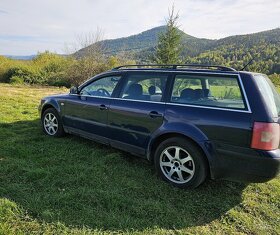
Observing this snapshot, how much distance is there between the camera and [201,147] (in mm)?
3705

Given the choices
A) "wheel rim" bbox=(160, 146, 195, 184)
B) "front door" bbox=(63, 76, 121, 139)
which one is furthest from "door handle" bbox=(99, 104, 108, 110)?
"wheel rim" bbox=(160, 146, 195, 184)

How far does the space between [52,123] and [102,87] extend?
1.65 meters

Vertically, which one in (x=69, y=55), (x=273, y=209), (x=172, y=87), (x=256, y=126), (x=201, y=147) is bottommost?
(x=273, y=209)

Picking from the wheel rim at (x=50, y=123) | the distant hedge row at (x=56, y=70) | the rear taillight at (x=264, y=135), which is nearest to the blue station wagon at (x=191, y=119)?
the rear taillight at (x=264, y=135)

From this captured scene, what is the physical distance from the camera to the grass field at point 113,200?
10.3ft

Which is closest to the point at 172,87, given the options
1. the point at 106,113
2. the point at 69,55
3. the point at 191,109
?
the point at 191,109

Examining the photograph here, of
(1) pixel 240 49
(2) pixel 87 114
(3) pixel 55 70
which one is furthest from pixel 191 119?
(1) pixel 240 49

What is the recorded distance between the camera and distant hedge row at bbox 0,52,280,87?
2298 cm

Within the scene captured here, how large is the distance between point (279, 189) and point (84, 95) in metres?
3.75

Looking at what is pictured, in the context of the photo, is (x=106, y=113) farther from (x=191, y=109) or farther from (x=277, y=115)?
(x=277, y=115)

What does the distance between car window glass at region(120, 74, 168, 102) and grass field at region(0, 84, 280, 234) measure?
116cm

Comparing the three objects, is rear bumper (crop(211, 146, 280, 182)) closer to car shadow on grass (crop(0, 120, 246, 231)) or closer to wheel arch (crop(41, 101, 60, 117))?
car shadow on grass (crop(0, 120, 246, 231))

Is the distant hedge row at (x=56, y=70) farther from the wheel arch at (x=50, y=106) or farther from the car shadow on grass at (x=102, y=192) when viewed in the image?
the car shadow on grass at (x=102, y=192)

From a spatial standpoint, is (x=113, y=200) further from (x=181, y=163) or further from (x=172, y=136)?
(x=172, y=136)
